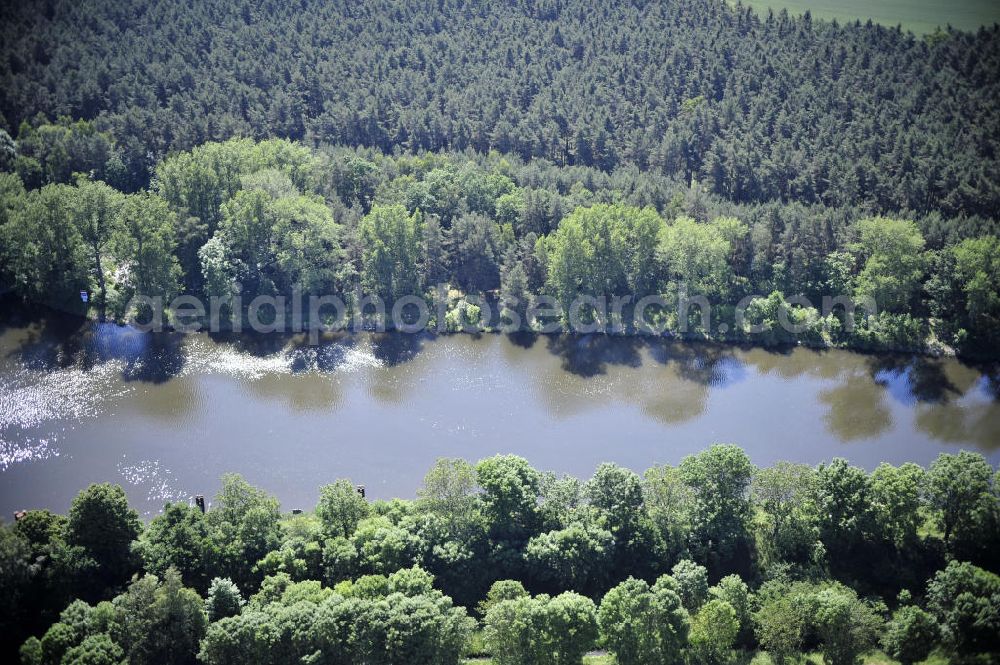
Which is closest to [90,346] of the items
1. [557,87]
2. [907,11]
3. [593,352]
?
[593,352]

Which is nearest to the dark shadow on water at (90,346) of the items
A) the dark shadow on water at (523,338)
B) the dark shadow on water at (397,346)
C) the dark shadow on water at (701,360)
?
the dark shadow on water at (397,346)

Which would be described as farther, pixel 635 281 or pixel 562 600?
pixel 635 281

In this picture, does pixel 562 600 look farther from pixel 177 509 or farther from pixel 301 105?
pixel 301 105

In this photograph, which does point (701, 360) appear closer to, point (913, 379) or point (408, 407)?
point (913, 379)

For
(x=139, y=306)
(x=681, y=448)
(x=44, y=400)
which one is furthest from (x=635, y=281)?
(x=44, y=400)

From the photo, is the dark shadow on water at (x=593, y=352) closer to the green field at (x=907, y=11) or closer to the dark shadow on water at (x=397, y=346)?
the dark shadow on water at (x=397, y=346)
